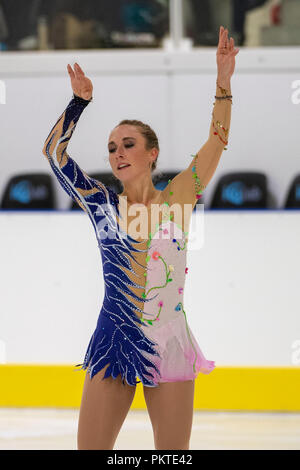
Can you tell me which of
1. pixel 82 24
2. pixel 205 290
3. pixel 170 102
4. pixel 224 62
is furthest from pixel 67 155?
pixel 82 24

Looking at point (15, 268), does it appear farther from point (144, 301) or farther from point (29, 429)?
point (144, 301)

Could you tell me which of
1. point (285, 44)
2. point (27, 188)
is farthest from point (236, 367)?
point (285, 44)

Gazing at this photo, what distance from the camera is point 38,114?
24.3 feet

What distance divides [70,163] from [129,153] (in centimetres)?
19

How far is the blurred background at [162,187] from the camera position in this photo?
4.41 m

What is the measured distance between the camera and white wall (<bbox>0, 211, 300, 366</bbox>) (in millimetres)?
4410

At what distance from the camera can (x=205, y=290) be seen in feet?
14.5

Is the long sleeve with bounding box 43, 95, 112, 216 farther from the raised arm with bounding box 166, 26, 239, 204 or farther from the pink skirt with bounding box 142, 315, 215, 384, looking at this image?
the pink skirt with bounding box 142, 315, 215, 384

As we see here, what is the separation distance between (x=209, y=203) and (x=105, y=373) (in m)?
4.75

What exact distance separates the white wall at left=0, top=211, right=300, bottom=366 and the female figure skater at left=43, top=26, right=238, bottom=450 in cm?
209

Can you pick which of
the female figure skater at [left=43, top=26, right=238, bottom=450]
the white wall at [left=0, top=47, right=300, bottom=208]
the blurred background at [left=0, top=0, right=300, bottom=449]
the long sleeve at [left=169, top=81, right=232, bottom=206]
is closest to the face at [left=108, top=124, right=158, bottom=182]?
the female figure skater at [left=43, top=26, right=238, bottom=450]

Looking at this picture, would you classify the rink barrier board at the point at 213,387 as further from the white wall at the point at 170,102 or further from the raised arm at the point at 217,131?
the white wall at the point at 170,102

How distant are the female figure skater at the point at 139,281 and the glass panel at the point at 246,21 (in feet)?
16.9

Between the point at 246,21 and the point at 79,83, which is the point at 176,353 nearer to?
the point at 79,83
